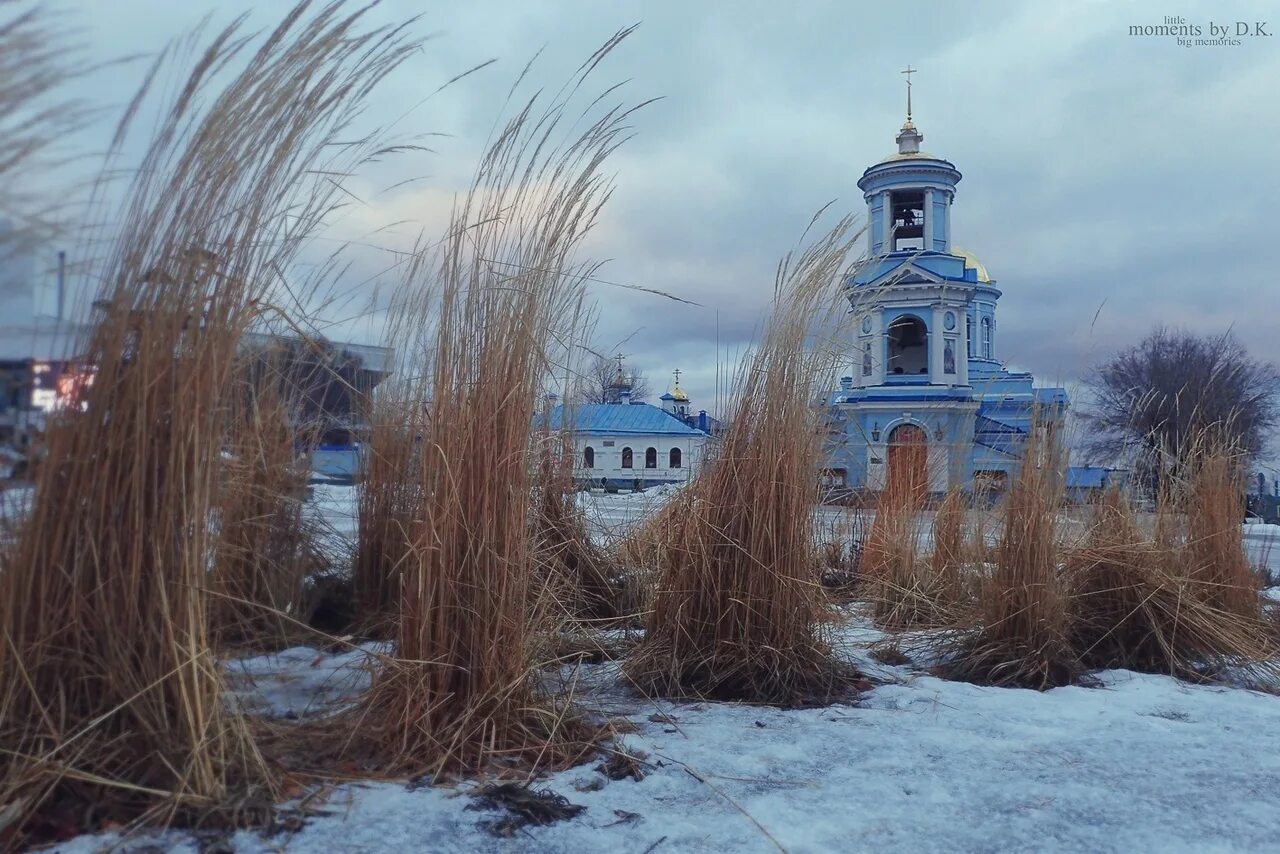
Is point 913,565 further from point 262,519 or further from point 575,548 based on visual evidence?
point 262,519

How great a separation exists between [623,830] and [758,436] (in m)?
1.17

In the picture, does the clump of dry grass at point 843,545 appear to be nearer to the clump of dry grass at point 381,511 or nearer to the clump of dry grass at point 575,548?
the clump of dry grass at point 575,548

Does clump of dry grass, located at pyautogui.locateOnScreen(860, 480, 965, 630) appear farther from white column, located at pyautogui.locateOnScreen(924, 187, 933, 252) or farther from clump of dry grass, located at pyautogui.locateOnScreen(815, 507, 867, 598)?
white column, located at pyautogui.locateOnScreen(924, 187, 933, 252)

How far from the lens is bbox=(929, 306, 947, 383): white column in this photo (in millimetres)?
17312

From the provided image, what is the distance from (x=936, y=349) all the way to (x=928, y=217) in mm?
2639

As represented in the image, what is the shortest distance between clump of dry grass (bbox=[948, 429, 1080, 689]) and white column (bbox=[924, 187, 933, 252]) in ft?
50.5

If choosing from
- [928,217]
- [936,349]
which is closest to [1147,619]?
[936,349]

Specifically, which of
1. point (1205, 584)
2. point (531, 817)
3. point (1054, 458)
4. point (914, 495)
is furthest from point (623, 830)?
point (914, 495)

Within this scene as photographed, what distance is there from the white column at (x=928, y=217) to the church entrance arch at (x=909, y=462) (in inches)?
530

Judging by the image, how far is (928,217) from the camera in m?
17.6

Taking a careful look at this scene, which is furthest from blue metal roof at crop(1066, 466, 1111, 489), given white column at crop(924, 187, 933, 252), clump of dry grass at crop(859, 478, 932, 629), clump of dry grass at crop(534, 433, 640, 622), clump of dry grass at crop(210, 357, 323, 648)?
white column at crop(924, 187, 933, 252)

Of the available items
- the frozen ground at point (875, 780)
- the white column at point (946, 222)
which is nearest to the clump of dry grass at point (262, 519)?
the frozen ground at point (875, 780)

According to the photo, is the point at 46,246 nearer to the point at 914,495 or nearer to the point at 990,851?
the point at 990,851

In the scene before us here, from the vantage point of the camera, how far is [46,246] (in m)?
1.25
